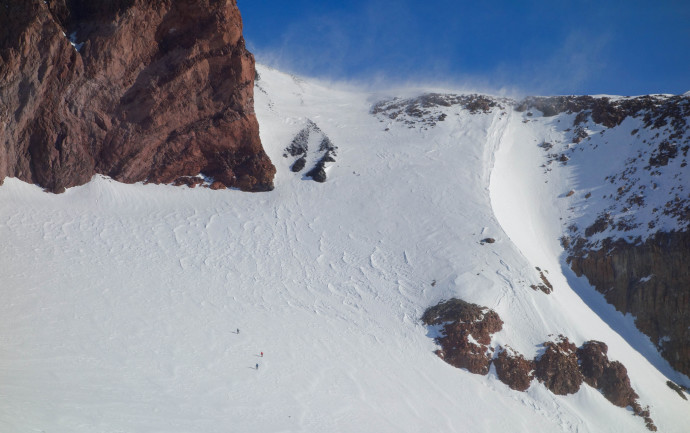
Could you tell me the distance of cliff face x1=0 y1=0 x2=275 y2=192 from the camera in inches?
941

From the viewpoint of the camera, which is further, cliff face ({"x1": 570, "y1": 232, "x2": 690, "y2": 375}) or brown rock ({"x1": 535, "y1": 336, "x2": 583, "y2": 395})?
cliff face ({"x1": 570, "y1": 232, "x2": 690, "y2": 375})

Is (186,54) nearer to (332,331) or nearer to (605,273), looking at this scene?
(332,331)

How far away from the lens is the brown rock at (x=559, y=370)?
18125 millimetres

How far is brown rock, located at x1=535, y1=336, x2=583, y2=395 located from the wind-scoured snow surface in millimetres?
386

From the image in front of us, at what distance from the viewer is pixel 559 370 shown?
1839cm

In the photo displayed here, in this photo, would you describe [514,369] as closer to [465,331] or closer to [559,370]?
[559,370]

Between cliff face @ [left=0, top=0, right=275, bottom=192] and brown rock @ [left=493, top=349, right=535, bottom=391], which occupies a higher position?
cliff face @ [left=0, top=0, right=275, bottom=192]

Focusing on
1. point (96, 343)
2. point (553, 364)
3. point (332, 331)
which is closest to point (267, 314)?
point (332, 331)

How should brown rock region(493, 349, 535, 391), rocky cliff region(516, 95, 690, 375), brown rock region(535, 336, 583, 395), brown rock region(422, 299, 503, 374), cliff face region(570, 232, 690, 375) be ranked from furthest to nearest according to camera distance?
rocky cliff region(516, 95, 690, 375) → cliff face region(570, 232, 690, 375) → brown rock region(422, 299, 503, 374) → brown rock region(535, 336, 583, 395) → brown rock region(493, 349, 535, 391)

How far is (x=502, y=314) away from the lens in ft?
67.1

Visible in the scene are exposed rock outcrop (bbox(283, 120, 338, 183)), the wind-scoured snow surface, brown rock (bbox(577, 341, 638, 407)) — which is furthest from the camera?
exposed rock outcrop (bbox(283, 120, 338, 183))

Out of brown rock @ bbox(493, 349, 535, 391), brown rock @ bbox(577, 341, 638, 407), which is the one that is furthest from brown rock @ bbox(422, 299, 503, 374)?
brown rock @ bbox(577, 341, 638, 407)

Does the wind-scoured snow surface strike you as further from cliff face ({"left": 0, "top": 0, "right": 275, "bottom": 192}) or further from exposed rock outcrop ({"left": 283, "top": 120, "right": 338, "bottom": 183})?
cliff face ({"left": 0, "top": 0, "right": 275, "bottom": 192})

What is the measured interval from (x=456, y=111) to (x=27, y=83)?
3256 cm
